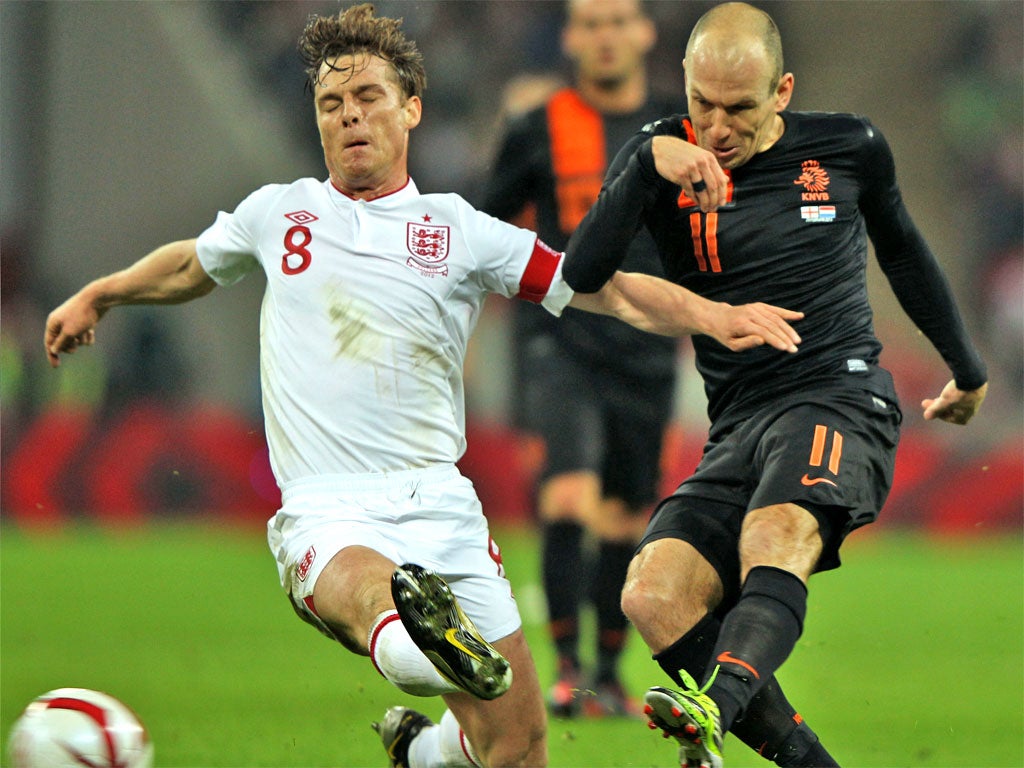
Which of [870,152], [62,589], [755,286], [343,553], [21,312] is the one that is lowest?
[62,589]

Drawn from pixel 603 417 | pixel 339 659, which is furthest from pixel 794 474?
pixel 339 659

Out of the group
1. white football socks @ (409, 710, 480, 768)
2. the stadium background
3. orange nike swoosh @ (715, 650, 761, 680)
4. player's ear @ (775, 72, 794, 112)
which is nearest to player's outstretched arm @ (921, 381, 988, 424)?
player's ear @ (775, 72, 794, 112)

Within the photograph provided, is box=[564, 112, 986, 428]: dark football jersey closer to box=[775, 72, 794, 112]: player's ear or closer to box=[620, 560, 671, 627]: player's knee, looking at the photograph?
box=[775, 72, 794, 112]: player's ear

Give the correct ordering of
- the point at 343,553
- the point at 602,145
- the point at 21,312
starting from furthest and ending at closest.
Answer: the point at 21,312 → the point at 602,145 → the point at 343,553

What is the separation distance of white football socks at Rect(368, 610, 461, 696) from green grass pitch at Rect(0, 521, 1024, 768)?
4.94 feet

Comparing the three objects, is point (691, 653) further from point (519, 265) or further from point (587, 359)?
point (587, 359)

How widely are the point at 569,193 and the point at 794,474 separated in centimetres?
297

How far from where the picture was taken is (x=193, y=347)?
1667cm

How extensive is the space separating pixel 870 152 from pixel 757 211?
381mm

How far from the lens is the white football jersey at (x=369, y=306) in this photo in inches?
179

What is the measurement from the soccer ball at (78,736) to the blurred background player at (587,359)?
8.82 ft

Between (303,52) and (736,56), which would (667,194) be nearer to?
(736,56)

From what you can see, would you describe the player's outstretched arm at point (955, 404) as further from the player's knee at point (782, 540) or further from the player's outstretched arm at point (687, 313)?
the player's knee at point (782, 540)

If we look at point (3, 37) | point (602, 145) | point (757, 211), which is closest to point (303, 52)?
point (757, 211)
